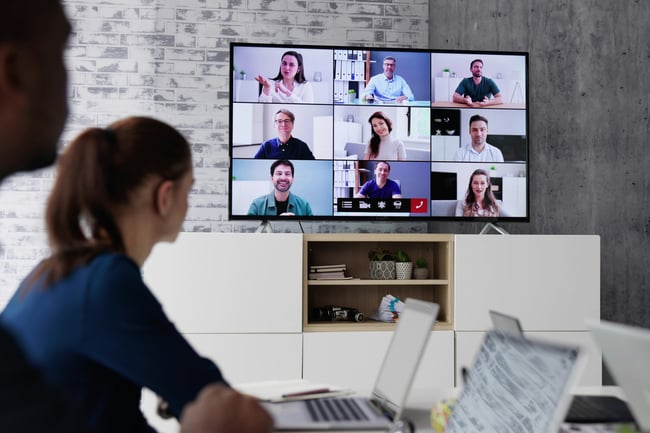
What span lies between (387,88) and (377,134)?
24 centimetres

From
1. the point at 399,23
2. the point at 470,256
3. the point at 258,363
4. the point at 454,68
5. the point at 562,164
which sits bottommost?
the point at 258,363

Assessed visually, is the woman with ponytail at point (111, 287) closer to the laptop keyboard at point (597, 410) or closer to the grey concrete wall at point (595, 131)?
the laptop keyboard at point (597, 410)

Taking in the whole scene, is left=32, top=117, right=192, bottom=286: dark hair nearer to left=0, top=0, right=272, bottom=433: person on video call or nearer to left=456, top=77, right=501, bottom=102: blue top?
left=0, top=0, right=272, bottom=433: person on video call

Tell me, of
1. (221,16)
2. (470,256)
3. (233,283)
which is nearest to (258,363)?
(233,283)

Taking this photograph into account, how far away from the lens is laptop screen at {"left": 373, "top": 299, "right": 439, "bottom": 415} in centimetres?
147

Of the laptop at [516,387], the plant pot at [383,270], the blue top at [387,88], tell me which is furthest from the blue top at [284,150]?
the laptop at [516,387]

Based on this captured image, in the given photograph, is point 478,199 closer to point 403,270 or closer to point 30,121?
point 403,270

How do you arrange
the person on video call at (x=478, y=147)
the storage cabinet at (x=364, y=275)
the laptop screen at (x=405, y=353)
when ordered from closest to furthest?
the laptop screen at (x=405, y=353) → the person on video call at (x=478, y=147) → the storage cabinet at (x=364, y=275)

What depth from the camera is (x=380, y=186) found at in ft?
12.0

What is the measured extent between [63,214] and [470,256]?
2.67m

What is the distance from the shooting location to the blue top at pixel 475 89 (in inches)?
147

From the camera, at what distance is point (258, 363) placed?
3498 millimetres

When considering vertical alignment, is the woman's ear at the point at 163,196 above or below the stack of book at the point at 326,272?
above

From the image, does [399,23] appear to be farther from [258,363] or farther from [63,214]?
[63,214]
